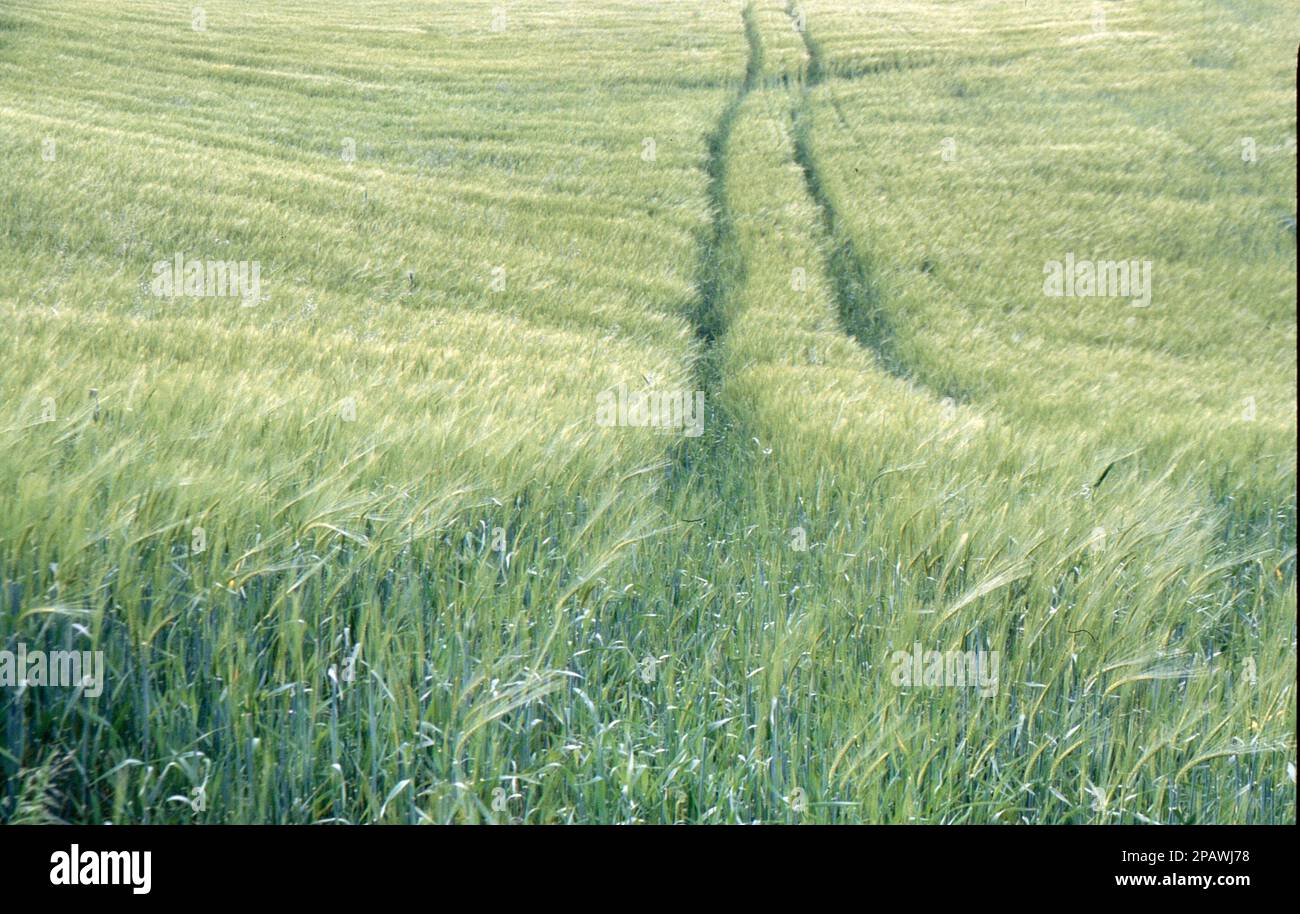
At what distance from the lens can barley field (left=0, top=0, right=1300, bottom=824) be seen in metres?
1.17

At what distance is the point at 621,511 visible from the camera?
1.66 metres

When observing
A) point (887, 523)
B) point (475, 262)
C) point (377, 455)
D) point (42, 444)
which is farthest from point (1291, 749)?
point (475, 262)

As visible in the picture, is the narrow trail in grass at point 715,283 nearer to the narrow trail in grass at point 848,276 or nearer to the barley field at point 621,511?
the barley field at point 621,511

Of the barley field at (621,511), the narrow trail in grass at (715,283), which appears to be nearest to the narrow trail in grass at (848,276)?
the barley field at (621,511)

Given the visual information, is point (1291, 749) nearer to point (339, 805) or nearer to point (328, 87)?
point (339, 805)

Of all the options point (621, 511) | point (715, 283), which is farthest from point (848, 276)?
point (621, 511)

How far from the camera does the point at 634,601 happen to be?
155cm

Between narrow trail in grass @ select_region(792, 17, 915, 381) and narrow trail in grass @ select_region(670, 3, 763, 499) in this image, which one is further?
narrow trail in grass @ select_region(792, 17, 915, 381)

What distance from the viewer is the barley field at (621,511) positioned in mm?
1173
